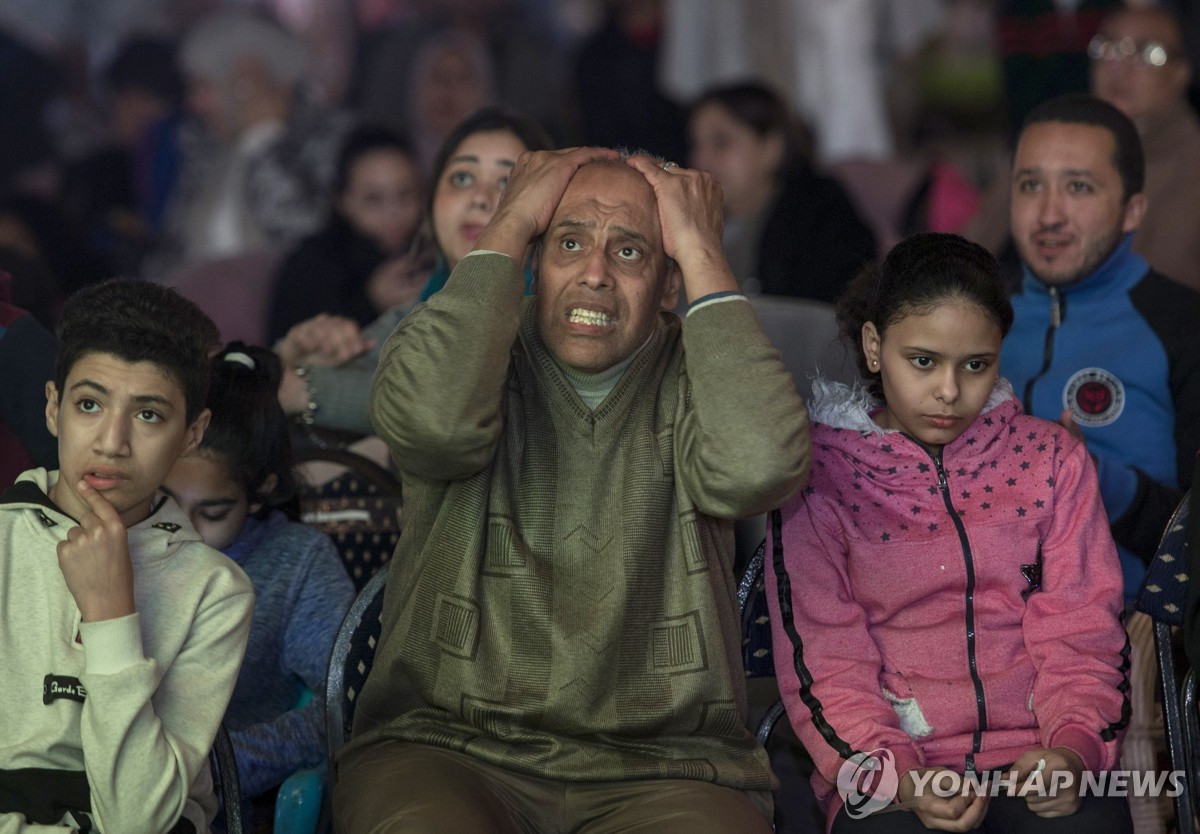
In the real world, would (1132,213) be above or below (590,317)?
above

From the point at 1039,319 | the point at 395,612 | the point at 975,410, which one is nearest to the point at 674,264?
the point at 975,410

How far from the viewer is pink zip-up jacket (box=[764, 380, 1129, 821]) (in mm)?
2412

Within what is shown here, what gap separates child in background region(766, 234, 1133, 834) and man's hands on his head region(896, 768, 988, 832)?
0.17 feet

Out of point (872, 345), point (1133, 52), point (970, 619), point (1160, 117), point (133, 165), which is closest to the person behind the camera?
point (970, 619)

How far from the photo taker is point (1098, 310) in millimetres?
3215

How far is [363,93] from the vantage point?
7.78 metres

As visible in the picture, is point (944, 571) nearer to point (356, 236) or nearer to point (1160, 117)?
point (1160, 117)

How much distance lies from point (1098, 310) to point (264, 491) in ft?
5.74

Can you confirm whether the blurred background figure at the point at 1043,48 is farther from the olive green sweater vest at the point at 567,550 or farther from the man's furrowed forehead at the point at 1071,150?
the olive green sweater vest at the point at 567,550

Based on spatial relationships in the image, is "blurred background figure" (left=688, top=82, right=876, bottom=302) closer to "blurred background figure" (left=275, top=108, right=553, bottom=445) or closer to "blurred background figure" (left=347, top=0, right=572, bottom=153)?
"blurred background figure" (left=275, top=108, right=553, bottom=445)

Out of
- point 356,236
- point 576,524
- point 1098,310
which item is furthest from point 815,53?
point 576,524

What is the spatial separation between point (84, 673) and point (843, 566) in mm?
1201

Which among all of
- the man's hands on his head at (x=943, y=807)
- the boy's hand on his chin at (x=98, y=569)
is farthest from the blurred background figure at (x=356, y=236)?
the man's hands on his head at (x=943, y=807)

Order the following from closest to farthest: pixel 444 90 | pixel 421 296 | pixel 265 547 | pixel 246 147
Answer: pixel 265 547 → pixel 421 296 → pixel 246 147 → pixel 444 90
